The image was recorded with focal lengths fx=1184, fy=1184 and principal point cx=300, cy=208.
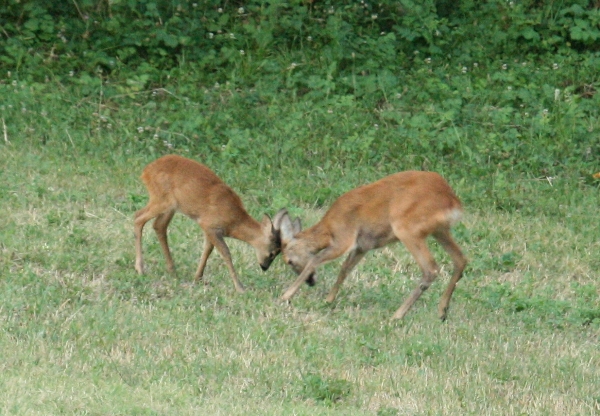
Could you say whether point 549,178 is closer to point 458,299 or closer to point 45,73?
point 458,299

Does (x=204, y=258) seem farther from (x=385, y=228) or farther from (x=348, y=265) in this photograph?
(x=385, y=228)

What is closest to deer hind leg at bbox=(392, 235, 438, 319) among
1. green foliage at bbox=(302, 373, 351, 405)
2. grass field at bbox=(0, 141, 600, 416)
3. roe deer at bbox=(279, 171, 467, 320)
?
roe deer at bbox=(279, 171, 467, 320)

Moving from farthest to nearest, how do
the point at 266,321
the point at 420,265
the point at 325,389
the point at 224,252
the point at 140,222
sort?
1. the point at 140,222
2. the point at 224,252
3. the point at 420,265
4. the point at 266,321
5. the point at 325,389

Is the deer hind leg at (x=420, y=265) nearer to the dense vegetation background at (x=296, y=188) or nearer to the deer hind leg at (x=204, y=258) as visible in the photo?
the dense vegetation background at (x=296, y=188)

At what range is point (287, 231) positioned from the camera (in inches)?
388

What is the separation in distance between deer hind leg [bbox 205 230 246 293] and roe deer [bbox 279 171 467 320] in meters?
0.40

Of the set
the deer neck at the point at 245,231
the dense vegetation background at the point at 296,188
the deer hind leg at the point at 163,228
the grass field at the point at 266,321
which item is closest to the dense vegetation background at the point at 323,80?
the dense vegetation background at the point at 296,188

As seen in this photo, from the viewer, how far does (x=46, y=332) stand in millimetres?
7953

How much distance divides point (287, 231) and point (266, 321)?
125 cm

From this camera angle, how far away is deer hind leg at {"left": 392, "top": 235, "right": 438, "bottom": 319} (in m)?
9.26

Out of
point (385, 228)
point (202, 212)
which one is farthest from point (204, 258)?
point (385, 228)

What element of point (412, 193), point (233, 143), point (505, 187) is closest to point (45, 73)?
point (233, 143)

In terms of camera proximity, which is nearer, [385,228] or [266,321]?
[266,321]

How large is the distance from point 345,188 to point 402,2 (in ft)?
14.3
